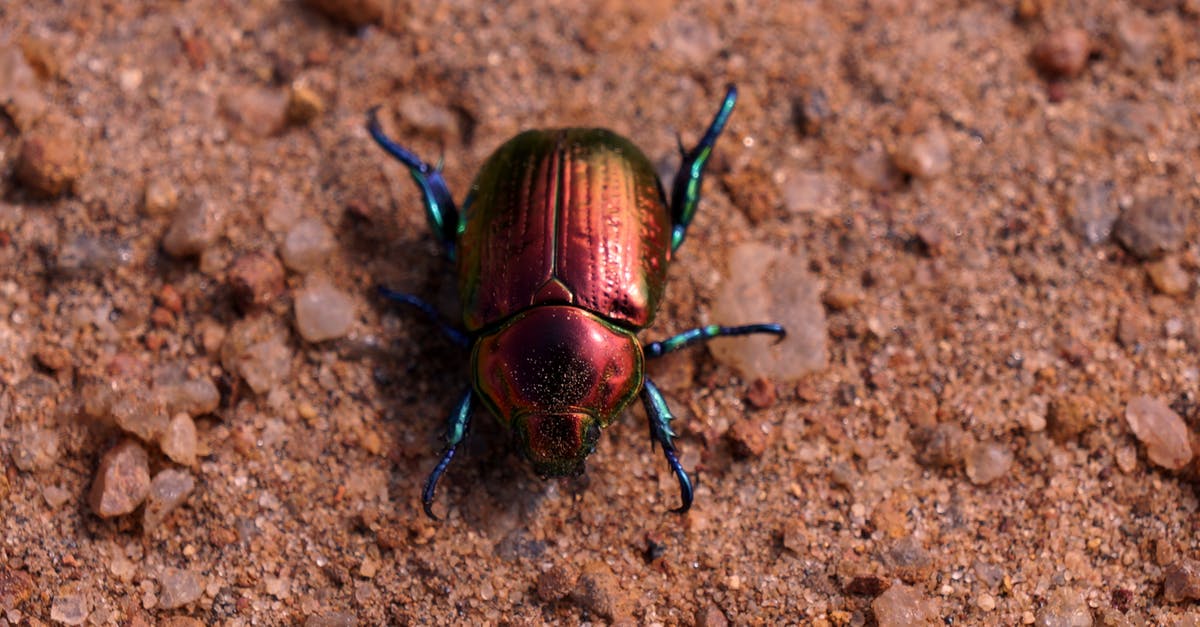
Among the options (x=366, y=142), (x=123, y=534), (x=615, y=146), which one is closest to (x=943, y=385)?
(x=615, y=146)

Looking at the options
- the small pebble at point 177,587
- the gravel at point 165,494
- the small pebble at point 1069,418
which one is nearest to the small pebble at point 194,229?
the gravel at point 165,494

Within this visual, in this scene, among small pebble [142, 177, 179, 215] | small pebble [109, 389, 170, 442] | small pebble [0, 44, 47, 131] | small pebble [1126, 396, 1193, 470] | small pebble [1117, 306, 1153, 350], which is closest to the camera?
small pebble [109, 389, 170, 442]

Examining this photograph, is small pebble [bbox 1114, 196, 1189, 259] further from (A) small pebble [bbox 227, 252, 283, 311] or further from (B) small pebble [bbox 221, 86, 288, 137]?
(B) small pebble [bbox 221, 86, 288, 137]

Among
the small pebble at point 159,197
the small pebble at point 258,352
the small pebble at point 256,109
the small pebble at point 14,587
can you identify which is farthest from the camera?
the small pebble at point 256,109

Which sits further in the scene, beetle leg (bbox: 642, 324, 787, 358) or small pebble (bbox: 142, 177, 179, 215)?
small pebble (bbox: 142, 177, 179, 215)

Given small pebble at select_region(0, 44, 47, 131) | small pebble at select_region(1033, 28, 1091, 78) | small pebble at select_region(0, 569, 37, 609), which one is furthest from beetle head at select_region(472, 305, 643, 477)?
small pebble at select_region(1033, 28, 1091, 78)

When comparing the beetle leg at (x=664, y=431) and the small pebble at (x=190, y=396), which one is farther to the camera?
the small pebble at (x=190, y=396)

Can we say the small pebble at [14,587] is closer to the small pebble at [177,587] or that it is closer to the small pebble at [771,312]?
the small pebble at [177,587]
